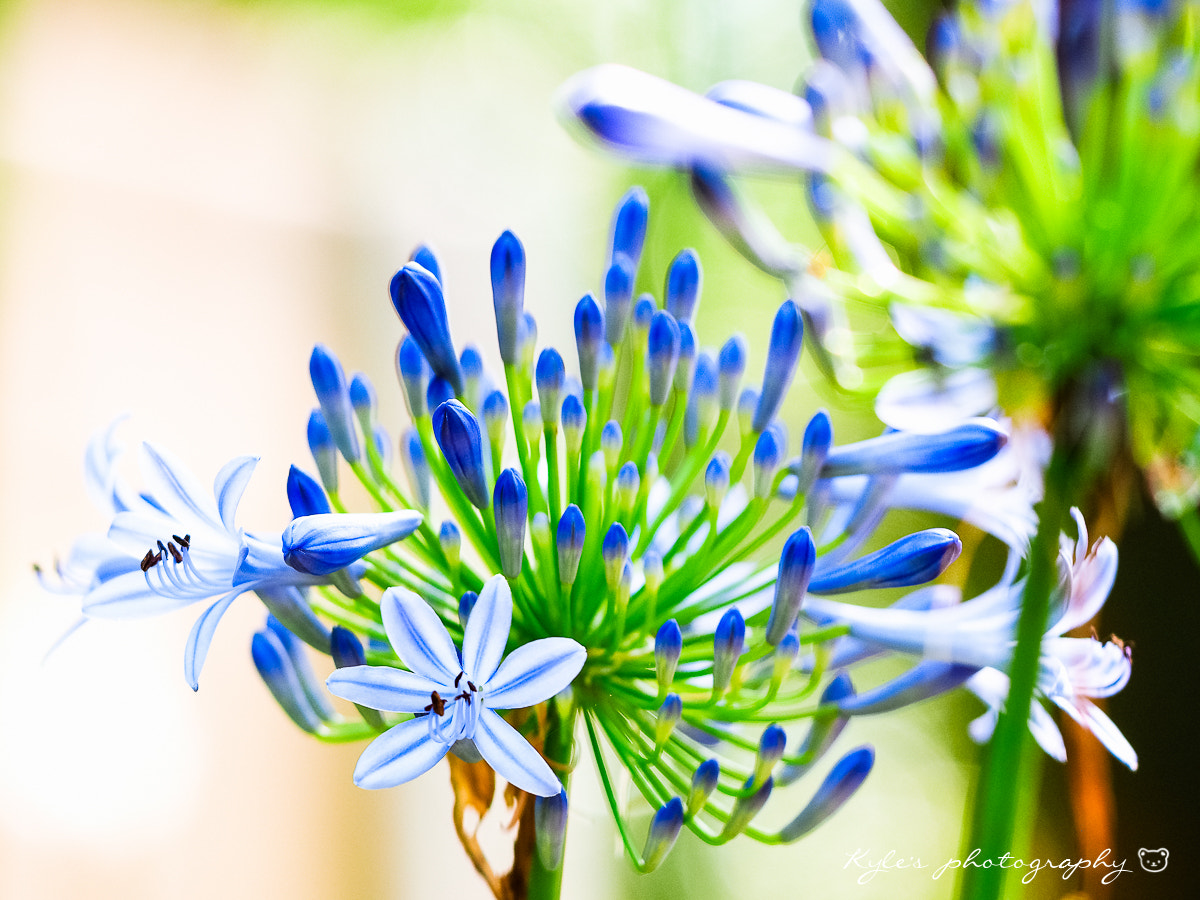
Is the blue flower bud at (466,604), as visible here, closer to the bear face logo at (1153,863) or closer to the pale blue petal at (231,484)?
the pale blue petal at (231,484)

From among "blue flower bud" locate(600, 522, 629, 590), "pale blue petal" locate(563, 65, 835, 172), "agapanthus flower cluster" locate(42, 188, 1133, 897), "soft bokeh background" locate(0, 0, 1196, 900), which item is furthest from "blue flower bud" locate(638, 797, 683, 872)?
"soft bokeh background" locate(0, 0, 1196, 900)

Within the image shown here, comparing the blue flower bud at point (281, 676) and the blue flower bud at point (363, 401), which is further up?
the blue flower bud at point (363, 401)

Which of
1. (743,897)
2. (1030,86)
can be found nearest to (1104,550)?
(1030,86)

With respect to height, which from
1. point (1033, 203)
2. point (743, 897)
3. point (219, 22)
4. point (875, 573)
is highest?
point (219, 22)

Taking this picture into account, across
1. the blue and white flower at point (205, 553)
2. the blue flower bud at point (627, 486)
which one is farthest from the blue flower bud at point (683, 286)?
the blue and white flower at point (205, 553)

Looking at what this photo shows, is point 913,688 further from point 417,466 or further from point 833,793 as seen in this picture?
point 417,466

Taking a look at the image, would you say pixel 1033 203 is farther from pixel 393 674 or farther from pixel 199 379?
pixel 199 379
